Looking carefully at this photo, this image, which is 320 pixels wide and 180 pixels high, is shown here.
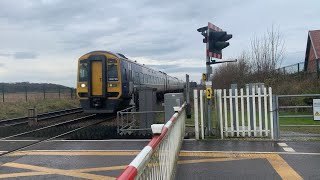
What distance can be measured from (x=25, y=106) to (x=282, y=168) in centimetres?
2676

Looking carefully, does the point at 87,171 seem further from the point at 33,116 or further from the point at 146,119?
the point at 33,116

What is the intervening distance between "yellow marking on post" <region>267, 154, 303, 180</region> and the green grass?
67.9 ft

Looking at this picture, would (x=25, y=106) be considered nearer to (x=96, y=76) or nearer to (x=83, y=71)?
(x=83, y=71)

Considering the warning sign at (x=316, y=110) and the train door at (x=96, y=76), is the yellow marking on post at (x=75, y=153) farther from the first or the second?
the train door at (x=96, y=76)

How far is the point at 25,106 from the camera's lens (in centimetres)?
3164

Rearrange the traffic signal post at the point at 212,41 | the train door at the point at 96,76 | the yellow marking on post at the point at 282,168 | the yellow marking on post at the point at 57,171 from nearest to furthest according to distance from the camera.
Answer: the yellow marking on post at the point at 282,168 < the yellow marking on post at the point at 57,171 < the traffic signal post at the point at 212,41 < the train door at the point at 96,76

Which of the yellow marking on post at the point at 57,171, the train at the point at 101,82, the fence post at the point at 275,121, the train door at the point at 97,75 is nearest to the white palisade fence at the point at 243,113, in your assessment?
the fence post at the point at 275,121

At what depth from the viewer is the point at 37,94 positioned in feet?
145

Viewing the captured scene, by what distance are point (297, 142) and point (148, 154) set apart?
8.08m

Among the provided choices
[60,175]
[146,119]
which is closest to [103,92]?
[146,119]

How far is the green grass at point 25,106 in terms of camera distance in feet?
90.1

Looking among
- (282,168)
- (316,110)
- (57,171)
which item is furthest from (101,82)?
(282,168)

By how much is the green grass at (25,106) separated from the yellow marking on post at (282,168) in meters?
20.7

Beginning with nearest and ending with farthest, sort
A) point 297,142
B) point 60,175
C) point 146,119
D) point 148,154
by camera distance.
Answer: point 148,154 → point 60,175 → point 297,142 → point 146,119
